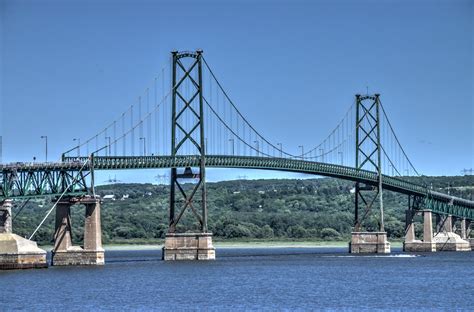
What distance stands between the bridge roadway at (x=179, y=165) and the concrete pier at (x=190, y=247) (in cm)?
612

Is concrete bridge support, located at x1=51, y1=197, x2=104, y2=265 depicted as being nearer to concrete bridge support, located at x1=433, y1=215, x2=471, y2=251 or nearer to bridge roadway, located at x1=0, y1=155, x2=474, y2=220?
bridge roadway, located at x1=0, y1=155, x2=474, y2=220

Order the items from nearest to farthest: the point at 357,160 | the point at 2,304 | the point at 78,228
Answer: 1. the point at 2,304
2. the point at 357,160
3. the point at 78,228

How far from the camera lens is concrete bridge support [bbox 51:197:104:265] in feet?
343

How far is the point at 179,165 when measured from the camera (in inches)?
4651

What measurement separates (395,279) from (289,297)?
795 inches

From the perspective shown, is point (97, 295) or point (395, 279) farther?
point (395, 279)

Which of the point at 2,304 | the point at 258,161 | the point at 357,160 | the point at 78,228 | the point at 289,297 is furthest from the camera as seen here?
the point at 78,228

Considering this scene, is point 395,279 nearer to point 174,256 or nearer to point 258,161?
point 174,256

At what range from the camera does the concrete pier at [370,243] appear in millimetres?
146075

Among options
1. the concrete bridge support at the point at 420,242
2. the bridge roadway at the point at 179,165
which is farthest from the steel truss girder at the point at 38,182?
the concrete bridge support at the point at 420,242

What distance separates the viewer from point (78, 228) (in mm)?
187125

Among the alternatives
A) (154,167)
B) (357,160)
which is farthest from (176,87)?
(357,160)

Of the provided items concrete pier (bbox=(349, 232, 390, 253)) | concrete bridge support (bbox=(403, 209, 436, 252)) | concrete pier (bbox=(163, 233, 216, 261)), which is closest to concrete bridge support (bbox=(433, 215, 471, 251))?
concrete bridge support (bbox=(403, 209, 436, 252))

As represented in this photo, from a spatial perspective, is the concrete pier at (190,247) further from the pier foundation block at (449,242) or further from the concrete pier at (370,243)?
the pier foundation block at (449,242)
